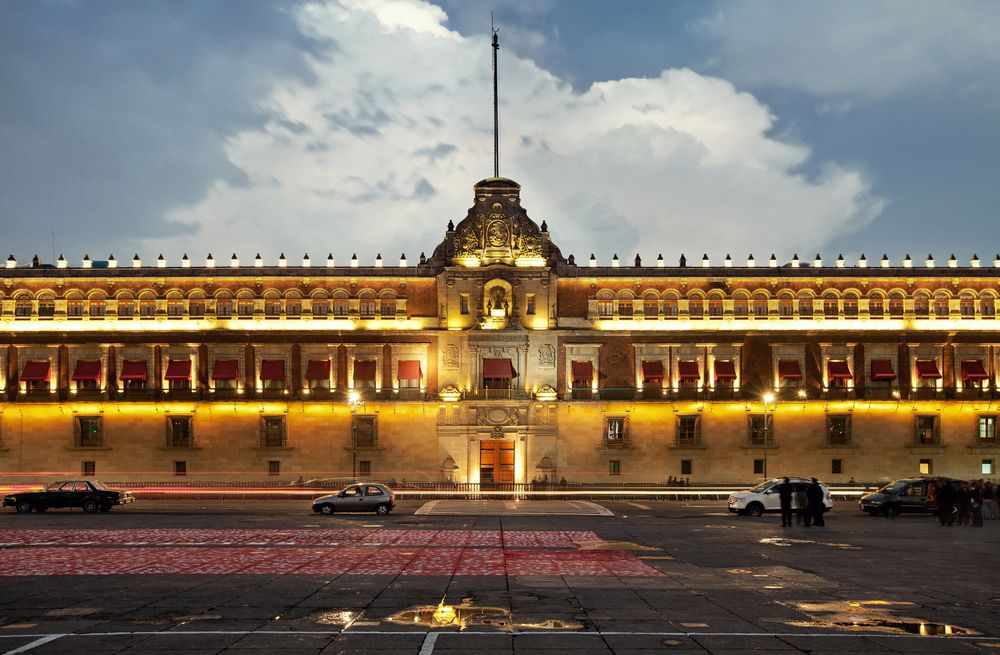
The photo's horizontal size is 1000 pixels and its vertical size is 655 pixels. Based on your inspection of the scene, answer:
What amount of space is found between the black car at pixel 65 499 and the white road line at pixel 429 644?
30.6 metres

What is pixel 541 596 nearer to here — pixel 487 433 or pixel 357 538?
pixel 357 538

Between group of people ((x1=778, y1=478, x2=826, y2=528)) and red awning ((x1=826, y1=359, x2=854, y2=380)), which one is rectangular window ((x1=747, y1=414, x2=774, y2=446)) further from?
group of people ((x1=778, y1=478, x2=826, y2=528))

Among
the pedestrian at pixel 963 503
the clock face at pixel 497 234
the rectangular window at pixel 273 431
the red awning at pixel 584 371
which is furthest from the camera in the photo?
the clock face at pixel 497 234

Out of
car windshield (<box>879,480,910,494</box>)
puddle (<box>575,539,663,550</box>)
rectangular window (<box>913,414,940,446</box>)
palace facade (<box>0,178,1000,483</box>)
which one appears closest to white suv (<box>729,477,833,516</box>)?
car windshield (<box>879,480,910,494</box>)

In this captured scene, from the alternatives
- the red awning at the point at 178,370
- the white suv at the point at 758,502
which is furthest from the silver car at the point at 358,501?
the red awning at the point at 178,370

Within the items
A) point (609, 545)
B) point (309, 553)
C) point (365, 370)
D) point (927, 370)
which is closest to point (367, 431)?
point (365, 370)

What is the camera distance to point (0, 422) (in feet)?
190

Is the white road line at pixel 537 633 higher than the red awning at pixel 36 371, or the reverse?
the red awning at pixel 36 371

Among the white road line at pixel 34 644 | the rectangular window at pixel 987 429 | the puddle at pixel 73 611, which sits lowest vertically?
the puddle at pixel 73 611

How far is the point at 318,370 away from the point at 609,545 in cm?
3438

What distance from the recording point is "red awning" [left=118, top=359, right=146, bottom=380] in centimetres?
5775

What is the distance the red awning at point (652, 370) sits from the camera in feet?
190

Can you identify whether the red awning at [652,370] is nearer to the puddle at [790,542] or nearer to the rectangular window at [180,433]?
the rectangular window at [180,433]

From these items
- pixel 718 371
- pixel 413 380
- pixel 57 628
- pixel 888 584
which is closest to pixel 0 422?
pixel 413 380
